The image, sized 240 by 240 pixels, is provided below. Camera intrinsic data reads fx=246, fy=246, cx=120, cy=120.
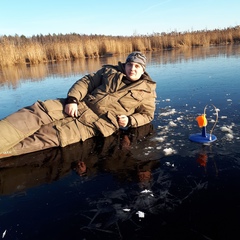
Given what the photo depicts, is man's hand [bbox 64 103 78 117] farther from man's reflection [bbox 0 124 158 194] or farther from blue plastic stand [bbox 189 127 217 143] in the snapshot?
blue plastic stand [bbox 189 127 217 143]

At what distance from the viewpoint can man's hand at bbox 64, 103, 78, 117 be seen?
3230 mm

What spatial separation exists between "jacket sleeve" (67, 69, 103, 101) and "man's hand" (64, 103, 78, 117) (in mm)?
263

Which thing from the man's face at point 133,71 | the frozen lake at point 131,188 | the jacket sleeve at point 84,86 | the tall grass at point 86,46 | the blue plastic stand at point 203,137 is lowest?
the frozen lake at point 131,188

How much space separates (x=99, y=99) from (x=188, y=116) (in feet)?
5.13

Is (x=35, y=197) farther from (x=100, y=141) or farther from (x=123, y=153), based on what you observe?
(x=100, y=141)

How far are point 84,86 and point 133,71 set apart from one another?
0.78 metres

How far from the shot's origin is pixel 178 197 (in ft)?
6.53

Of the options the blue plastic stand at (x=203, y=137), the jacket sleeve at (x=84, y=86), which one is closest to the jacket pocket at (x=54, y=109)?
the jacket sleeve at (x=84, y=86)

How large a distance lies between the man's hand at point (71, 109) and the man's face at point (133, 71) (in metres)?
0.91

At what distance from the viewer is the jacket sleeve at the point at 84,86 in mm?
3553

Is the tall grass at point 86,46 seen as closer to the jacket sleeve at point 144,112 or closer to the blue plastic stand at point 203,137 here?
the jacket sleeve at point 144,112

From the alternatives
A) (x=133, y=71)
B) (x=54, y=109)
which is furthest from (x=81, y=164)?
(x=133, y=71)

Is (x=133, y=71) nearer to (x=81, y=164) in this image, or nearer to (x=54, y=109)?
(x=54, y=109)

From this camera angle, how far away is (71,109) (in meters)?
3.23
